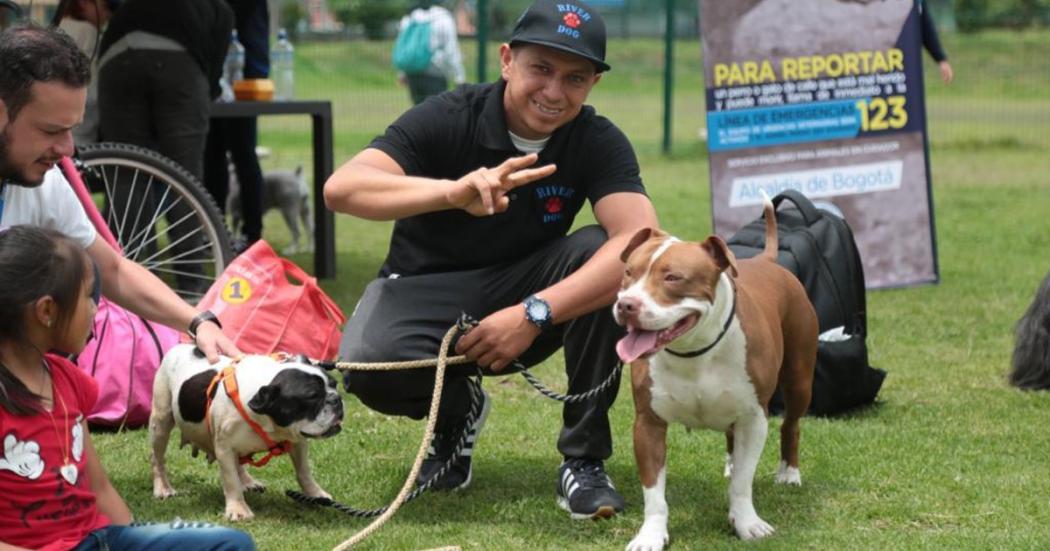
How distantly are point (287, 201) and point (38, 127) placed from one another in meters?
5.78

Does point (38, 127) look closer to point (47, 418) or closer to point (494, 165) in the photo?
point (47, 418)

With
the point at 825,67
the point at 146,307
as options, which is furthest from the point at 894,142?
the point at 146,307

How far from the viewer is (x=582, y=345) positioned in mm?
4117

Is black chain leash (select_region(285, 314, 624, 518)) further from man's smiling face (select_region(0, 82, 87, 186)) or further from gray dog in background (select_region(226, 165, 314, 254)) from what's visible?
gray dog in background (select_region(226, 165, 314, 254))

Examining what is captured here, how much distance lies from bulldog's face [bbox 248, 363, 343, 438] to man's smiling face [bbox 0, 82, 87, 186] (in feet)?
2.64

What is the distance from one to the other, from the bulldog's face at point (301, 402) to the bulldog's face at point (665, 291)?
32.7 inches

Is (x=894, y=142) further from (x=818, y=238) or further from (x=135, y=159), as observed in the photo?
(x=135, y=159)

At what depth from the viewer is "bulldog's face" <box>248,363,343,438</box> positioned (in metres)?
3.75

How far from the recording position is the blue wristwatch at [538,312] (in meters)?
3.92

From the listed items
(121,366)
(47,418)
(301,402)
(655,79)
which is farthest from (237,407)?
(655,79)

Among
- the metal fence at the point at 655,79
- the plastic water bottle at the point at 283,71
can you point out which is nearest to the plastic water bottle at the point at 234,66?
the plastic water bottle at the point at 283,71

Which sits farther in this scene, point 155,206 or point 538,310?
point 155,206

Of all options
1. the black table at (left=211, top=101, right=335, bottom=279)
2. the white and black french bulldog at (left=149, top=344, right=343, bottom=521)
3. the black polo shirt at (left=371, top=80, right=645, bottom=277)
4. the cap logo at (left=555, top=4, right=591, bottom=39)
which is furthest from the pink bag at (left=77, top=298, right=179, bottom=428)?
the black table at (left=211, top=101, right=335, bottom=279)

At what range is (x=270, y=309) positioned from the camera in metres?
5.40
